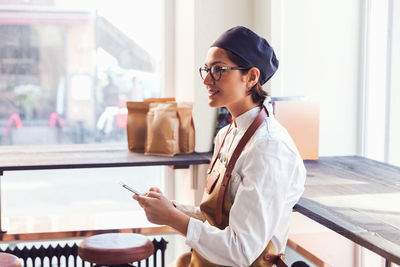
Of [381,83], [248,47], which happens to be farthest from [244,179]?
[381,83]

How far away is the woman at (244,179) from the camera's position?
1458 millimetres

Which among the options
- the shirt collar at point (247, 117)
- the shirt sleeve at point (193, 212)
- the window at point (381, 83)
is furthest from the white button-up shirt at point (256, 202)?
the window at point (381, 83)

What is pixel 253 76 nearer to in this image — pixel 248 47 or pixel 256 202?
pixel 248 47

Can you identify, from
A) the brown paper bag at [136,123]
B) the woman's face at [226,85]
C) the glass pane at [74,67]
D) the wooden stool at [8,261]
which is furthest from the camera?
the glass pane at [74,67]

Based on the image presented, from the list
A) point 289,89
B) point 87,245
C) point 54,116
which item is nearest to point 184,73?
point 289,89

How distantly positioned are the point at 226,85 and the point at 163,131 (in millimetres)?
1279

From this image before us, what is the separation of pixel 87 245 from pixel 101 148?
3.91ft

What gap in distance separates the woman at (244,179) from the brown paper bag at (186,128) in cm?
111

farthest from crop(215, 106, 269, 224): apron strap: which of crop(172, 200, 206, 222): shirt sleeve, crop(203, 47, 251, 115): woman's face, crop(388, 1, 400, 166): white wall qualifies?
crop(388, 1, 400, 166): white wall

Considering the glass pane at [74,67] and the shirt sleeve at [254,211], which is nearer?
the shirt sleeve at [254,211]

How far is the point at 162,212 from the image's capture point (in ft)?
5.23

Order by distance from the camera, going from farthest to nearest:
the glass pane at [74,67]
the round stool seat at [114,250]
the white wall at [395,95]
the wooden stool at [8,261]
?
the glass pane at [74,67]
the white wall at [395,95]
the round stool seat at [114,250]
the wooden stool at [8,261]

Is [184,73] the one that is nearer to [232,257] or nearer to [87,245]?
[87,245]

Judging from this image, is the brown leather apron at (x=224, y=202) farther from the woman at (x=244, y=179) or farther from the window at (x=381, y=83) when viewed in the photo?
the window at (x=381, y=83)
